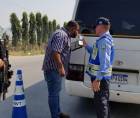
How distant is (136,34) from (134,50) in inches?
19.8

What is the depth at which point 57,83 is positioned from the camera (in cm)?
677

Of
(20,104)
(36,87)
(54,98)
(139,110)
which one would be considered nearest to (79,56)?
(54,98)

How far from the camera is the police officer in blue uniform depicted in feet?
19.4

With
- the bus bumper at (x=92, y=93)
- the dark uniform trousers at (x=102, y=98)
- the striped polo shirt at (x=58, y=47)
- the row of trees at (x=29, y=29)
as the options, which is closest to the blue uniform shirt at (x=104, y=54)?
the dark uniform trousers at (x=102, y=98)

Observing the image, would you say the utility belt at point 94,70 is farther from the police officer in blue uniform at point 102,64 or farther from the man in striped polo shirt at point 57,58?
the man in striped polo shirt at point 57,58

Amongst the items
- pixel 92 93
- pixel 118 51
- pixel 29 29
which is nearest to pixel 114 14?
pixel 118 51

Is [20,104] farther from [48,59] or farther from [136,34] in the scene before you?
[136,34]

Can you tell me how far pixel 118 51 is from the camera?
270 inches

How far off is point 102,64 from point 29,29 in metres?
31.8

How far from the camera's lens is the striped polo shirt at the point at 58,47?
6503 millimetres

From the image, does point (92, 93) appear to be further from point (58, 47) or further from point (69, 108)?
point (69, 108)

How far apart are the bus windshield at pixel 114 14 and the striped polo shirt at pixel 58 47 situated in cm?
100

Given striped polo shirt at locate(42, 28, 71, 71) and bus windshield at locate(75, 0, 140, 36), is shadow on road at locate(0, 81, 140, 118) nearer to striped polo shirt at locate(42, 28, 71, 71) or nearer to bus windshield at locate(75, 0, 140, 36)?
striped polo shirt at locate(42, 28, 71, 71)

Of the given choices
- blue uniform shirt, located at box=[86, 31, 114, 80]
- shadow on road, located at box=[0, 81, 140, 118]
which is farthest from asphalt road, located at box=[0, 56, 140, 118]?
blue uniform shirt, located at box=[86, 31, 114, 80]
